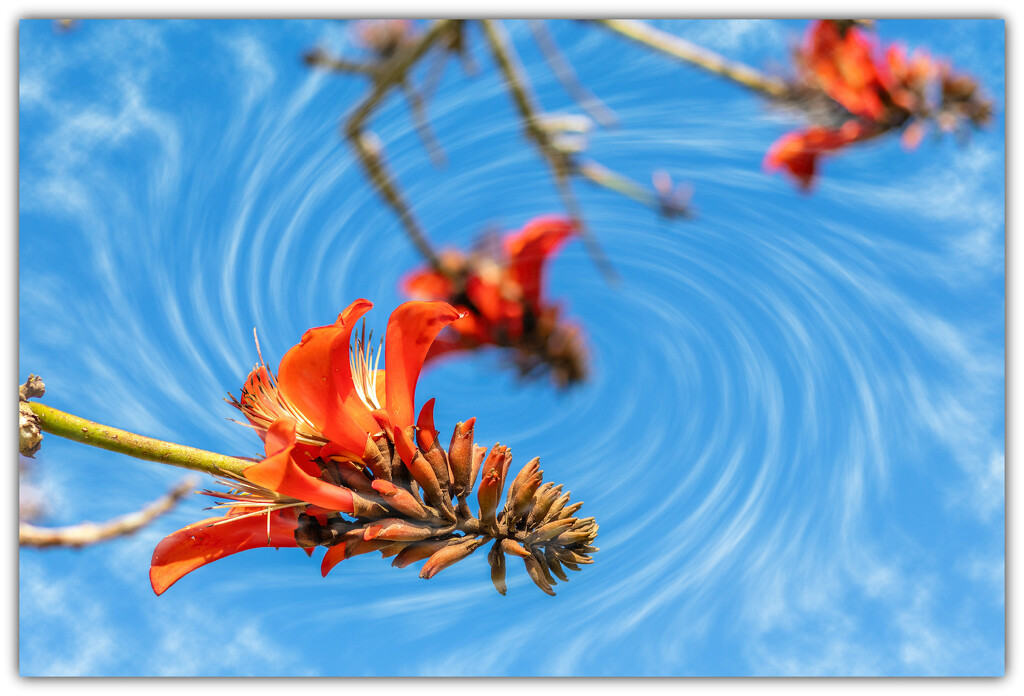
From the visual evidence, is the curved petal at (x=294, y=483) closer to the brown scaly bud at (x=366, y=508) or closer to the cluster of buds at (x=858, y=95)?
A: the brown scaly bud at (x=366, y=508)

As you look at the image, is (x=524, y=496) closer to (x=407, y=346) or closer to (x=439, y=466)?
(x=439, y=466)

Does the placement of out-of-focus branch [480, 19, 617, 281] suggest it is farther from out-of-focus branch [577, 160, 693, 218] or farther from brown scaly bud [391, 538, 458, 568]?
brown scaly bud [391, 538, 458, 568]

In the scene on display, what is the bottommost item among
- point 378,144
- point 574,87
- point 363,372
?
point 363,372

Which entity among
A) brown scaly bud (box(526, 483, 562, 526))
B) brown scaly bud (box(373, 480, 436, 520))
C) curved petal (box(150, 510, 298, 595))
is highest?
brown scaly bud (box(526, 483, 562, 526))

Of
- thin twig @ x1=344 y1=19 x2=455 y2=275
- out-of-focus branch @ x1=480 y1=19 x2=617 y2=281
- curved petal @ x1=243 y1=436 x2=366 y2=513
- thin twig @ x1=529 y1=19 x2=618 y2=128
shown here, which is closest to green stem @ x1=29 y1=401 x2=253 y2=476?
curved petal @ x1=243 y1=436 x2=366 y2=513

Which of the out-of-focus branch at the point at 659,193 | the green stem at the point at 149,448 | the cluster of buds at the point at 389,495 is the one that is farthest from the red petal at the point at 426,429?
the out-of-focus branch at the point at 659,193

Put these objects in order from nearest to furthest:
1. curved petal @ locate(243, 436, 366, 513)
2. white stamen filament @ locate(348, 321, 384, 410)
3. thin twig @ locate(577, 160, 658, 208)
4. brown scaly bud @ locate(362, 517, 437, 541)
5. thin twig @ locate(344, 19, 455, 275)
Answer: curved petal @ locate(243, 436, 366, 513) < brown scaly bud @ locate(362, 517, 437, 541) < white stamen filament @ locate(348, 321, 384, 410) < thin twig @ locate(344, 19, 455, 275) < thin twig @ locate(577, 160, 658, 208)

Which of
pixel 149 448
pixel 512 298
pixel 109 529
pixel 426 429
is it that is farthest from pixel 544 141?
pixel 109 529

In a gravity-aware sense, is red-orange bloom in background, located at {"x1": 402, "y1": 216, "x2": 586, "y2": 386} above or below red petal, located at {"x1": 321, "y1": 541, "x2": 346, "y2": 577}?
above
